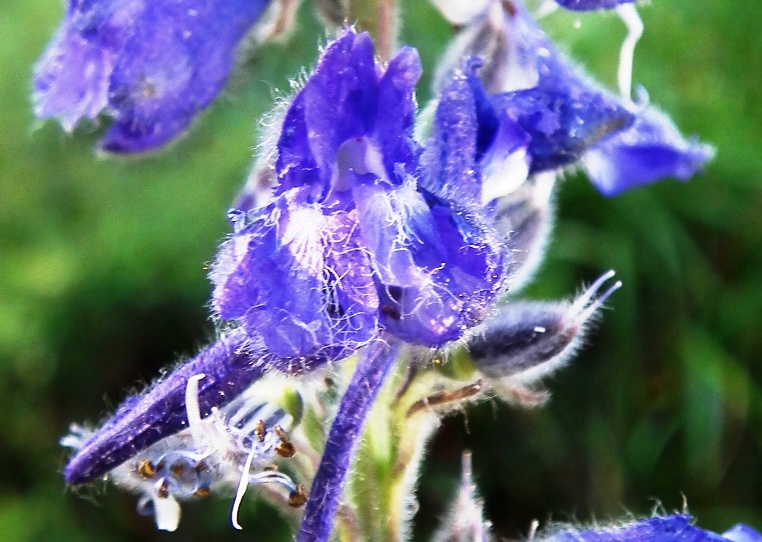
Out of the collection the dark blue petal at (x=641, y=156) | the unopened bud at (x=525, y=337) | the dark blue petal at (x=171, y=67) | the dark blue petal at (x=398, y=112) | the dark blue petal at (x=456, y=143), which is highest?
the dark blue petal at (x=171, y=67)

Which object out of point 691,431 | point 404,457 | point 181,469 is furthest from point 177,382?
point 691,431

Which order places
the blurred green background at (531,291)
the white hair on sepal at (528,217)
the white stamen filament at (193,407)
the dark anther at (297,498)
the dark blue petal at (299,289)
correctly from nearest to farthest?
the dark blue petal at (299,289), the white stamen filament at (193,407), the dark anther at (297,498), the white hair on sepal at (528,217), the blurred green background at (531,291)

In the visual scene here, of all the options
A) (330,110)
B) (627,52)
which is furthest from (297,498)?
(627,52)

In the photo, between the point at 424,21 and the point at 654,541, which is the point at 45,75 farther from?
the point at 424,21

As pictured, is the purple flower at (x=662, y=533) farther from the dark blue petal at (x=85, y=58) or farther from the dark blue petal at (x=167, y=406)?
the dark blue petal at (x=85, y=58)

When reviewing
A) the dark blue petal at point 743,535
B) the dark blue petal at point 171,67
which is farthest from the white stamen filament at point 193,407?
the dark blue petal at point 743,535

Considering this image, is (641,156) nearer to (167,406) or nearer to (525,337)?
(525,337)

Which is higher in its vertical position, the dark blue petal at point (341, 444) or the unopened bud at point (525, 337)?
the dark blue petal at point (341, 444)
